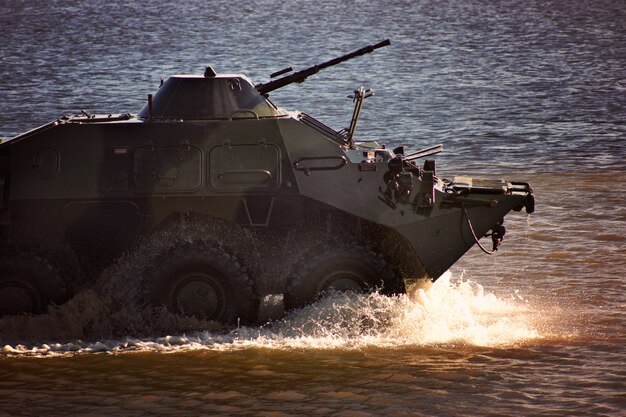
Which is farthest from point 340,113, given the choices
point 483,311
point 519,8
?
point 519,8

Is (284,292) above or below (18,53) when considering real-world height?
below

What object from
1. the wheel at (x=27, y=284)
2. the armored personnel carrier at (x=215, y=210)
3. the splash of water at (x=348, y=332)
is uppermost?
the armored personnel carrier at (x=215, y=210)

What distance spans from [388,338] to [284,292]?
1.14 metres

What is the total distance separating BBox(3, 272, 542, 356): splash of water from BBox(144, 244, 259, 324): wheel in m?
0.23

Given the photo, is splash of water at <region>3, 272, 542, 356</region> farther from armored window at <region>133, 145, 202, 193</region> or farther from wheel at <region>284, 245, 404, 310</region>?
armored window at <region>133, 145, 202, 193</region>

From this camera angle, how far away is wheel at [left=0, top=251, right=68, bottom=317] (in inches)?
509

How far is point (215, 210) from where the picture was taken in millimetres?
13281

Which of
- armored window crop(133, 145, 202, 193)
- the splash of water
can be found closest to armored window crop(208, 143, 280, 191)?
armored window crop(133, 145, 202, 193)

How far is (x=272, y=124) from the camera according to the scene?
526 inches

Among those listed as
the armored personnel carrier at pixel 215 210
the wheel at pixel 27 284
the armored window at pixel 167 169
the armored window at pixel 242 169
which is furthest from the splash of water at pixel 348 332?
the armored window at pixel 167 169

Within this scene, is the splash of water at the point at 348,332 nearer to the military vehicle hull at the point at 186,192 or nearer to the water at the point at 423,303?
the water at the point at 423,303

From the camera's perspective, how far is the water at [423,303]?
38.1 ft

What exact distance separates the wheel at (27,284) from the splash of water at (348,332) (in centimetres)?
40

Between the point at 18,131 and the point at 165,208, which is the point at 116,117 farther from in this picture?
the point at 18,131
